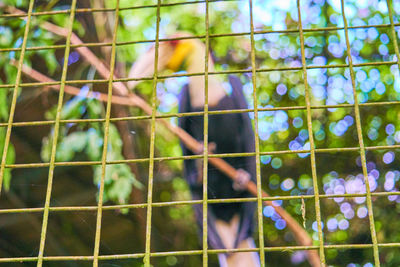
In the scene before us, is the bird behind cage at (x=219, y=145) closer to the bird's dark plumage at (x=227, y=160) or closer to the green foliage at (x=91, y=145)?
the bird's dark plumage at (x=227, y=160)

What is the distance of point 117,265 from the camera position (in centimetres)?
105

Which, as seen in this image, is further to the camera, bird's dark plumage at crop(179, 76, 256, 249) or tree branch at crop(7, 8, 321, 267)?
bird's dark plumage at crop(179, 76, 256, 249)

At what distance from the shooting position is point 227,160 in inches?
79.9

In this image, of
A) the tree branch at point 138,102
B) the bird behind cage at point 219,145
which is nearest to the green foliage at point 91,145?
the tree branch at point 138,102

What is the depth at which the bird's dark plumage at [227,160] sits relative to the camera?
2.08m

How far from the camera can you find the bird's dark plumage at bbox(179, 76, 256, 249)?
208cm

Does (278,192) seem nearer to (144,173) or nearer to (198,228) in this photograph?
(198,228)

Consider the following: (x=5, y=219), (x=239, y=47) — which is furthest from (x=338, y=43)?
(x=5, y=219)

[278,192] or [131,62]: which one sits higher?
[131,62]

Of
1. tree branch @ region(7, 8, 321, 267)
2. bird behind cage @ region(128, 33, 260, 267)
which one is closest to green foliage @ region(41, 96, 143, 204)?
tree branch @ region(7, 8, 321, 267)

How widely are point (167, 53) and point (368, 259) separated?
1316 mm

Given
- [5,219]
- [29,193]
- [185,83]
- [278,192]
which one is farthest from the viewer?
[185,83]

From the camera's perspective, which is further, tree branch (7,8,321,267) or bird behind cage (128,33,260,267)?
bird behind cage (128,33,260,267)

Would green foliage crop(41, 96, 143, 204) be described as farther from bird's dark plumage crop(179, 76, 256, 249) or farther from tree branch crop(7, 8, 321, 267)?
bird's dark plumage crop(179, 76, 256, 249)
